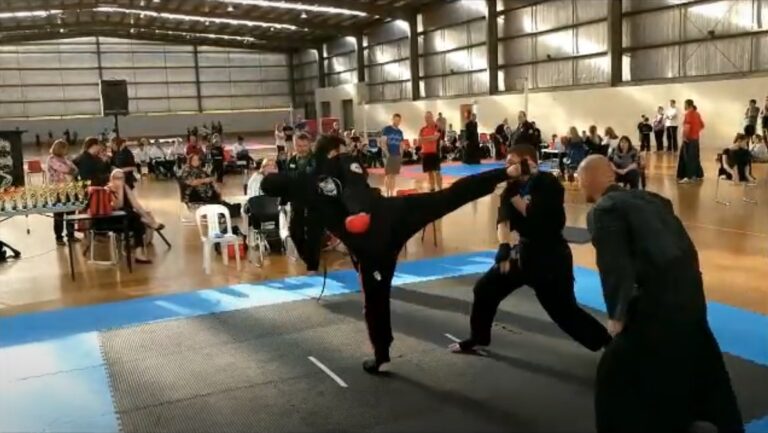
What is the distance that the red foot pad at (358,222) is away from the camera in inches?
146

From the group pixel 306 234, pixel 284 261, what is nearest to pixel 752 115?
pixel 284 261

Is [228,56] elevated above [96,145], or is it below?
above

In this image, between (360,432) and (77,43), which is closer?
(360,432)

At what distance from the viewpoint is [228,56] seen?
116ft

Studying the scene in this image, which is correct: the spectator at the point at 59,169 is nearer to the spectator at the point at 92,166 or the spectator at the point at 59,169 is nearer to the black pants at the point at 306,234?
the spectator at the point at 92,166

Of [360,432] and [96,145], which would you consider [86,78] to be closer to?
[96,145]

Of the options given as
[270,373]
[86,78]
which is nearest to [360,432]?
[270,373]

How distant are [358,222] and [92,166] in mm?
6039

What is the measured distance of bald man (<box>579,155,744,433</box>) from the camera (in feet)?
7.93

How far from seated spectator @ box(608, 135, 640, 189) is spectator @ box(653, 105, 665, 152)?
727 cm

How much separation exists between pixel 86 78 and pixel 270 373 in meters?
32.6

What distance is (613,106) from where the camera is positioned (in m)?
17.8

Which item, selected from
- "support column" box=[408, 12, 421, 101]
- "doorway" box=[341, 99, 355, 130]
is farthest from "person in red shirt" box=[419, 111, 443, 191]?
"doorway" box=[341, 99, 355, 130]

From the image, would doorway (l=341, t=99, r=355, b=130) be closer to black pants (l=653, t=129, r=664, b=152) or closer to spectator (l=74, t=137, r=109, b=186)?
black pants (l=653, t=129, r=664, b=152)
